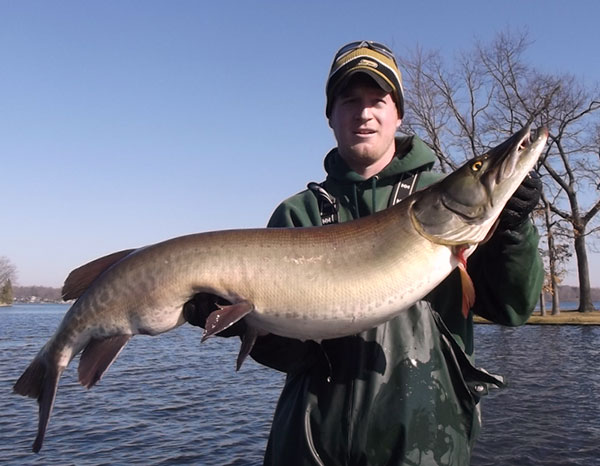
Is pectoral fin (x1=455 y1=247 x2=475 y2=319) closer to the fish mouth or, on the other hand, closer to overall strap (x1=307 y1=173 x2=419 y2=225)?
the fish mouth

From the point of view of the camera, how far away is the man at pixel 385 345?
2777 mm

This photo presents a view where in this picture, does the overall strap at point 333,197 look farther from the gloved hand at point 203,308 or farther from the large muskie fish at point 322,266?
the gloved hand at point 203,308

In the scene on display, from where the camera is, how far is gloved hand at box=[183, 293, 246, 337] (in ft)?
9.71

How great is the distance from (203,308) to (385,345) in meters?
0.94

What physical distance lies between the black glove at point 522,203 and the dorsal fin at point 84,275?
2.07 metres

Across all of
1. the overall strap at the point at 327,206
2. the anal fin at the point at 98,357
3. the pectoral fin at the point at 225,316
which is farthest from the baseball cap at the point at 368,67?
the anal fin at the point at 98,357

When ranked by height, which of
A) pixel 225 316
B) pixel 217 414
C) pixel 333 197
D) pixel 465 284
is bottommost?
pixel 217 414

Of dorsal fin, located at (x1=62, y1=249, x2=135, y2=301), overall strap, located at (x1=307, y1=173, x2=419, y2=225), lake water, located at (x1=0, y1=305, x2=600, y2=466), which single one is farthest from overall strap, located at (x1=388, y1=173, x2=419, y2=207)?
lake water, located at (x1=0, y1=305, x2=600, y2=466)

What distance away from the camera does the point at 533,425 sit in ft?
33.5

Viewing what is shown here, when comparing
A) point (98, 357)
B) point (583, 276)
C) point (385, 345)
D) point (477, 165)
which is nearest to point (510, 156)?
point (477, 165)

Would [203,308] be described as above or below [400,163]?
below

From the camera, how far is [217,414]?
38.8 ft

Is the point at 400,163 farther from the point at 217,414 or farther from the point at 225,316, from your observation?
the point at 217,414

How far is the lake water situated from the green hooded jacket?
6386 millimetres
